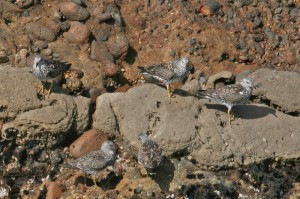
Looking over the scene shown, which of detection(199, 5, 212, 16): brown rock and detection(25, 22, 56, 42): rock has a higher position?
detection(199, 5, 212, 16): brown rock

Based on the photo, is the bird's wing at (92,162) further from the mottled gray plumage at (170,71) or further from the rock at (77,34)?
the rock at (77,34)

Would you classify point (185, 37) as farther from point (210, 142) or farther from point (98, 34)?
point (210, 142)

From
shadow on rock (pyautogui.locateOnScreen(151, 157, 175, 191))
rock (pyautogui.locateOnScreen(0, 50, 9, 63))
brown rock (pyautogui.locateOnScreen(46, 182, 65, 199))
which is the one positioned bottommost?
brown rock (pyautogui.locateOnScreen(46, 182, 65, 199))

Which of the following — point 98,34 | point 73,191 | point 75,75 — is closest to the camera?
point 73,191

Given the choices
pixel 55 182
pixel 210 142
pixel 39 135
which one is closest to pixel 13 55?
pixel 39 135

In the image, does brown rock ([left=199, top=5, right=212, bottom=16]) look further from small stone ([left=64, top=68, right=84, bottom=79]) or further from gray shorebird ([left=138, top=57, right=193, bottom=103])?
small stone ([left=64, top=68, right=84, bottom=79])

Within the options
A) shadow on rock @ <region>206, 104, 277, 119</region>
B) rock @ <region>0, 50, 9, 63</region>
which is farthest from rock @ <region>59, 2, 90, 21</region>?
shadow on rock @ <region>206, 104, 277, 119</region>

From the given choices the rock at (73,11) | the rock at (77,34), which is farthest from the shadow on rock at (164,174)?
the rock at (73,11)
